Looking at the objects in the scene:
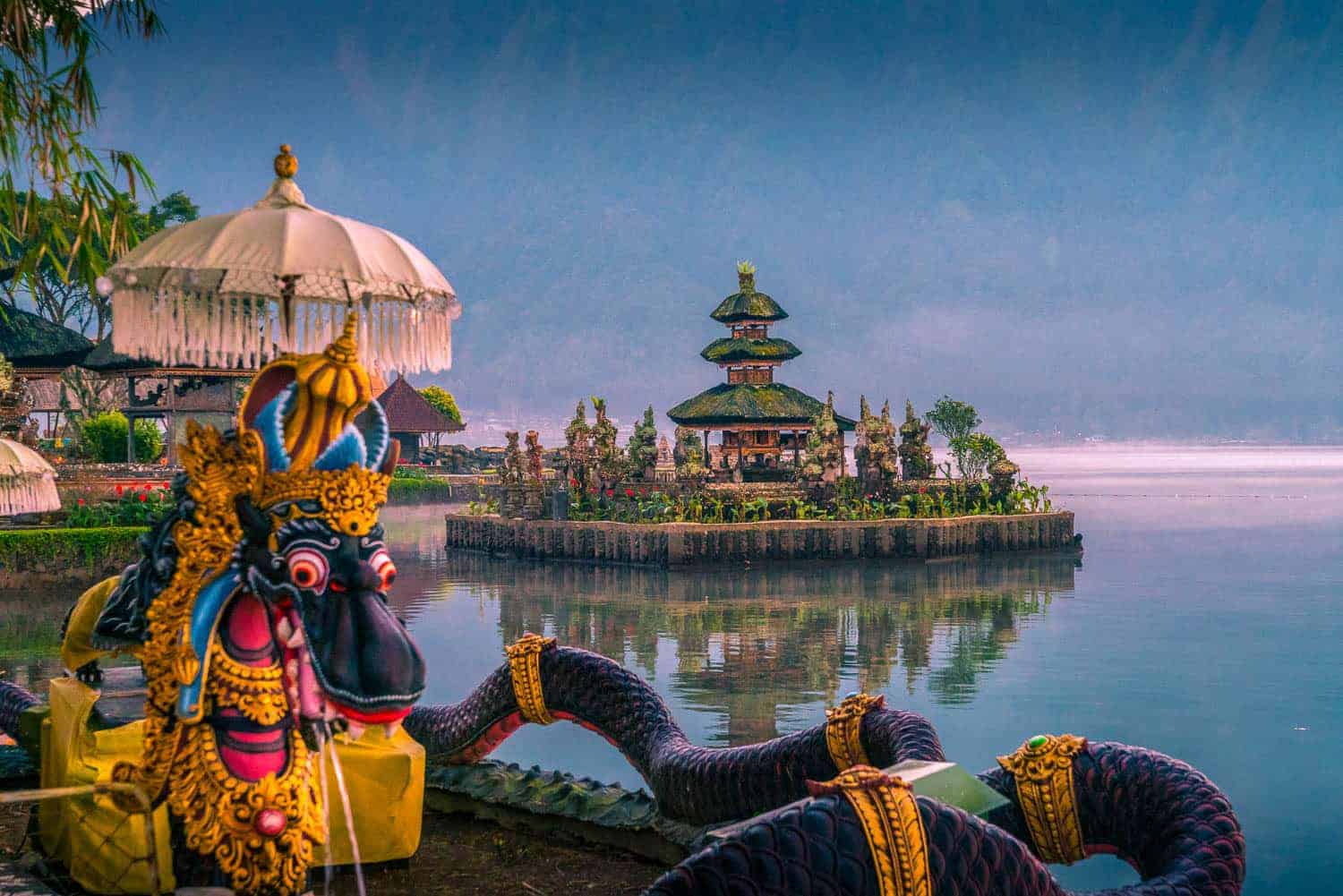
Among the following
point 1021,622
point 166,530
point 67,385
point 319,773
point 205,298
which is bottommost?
point 1021,622

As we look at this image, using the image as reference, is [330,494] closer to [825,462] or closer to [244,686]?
[244,686]

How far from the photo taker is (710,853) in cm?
336

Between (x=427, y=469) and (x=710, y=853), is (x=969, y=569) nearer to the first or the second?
(x=710, y=853)

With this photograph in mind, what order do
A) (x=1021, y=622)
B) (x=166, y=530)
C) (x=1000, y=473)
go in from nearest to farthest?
1. (x=166, y=530)
2. (x=1021, y=622)
3. (x=1000, y=473)

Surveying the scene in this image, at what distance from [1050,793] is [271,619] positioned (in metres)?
2.90

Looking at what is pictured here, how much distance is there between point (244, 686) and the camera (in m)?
4.16

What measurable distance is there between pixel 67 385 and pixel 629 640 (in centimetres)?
3599

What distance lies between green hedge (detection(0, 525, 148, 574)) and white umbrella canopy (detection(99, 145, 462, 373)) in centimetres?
2050

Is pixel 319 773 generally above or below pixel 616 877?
above

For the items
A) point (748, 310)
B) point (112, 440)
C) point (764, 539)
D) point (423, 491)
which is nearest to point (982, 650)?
point (764, 539)

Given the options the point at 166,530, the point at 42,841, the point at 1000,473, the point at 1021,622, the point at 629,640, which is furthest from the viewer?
the point at 1000,473

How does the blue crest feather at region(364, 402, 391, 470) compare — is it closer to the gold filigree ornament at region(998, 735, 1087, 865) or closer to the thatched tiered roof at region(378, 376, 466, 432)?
the gold filigree ornament at region(998, 735, 1087, 865)

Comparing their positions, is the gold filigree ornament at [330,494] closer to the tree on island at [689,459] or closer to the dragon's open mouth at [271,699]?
the dragon's open mouth at [271,699]

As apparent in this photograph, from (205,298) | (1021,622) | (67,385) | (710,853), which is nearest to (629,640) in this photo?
(1021,622)
